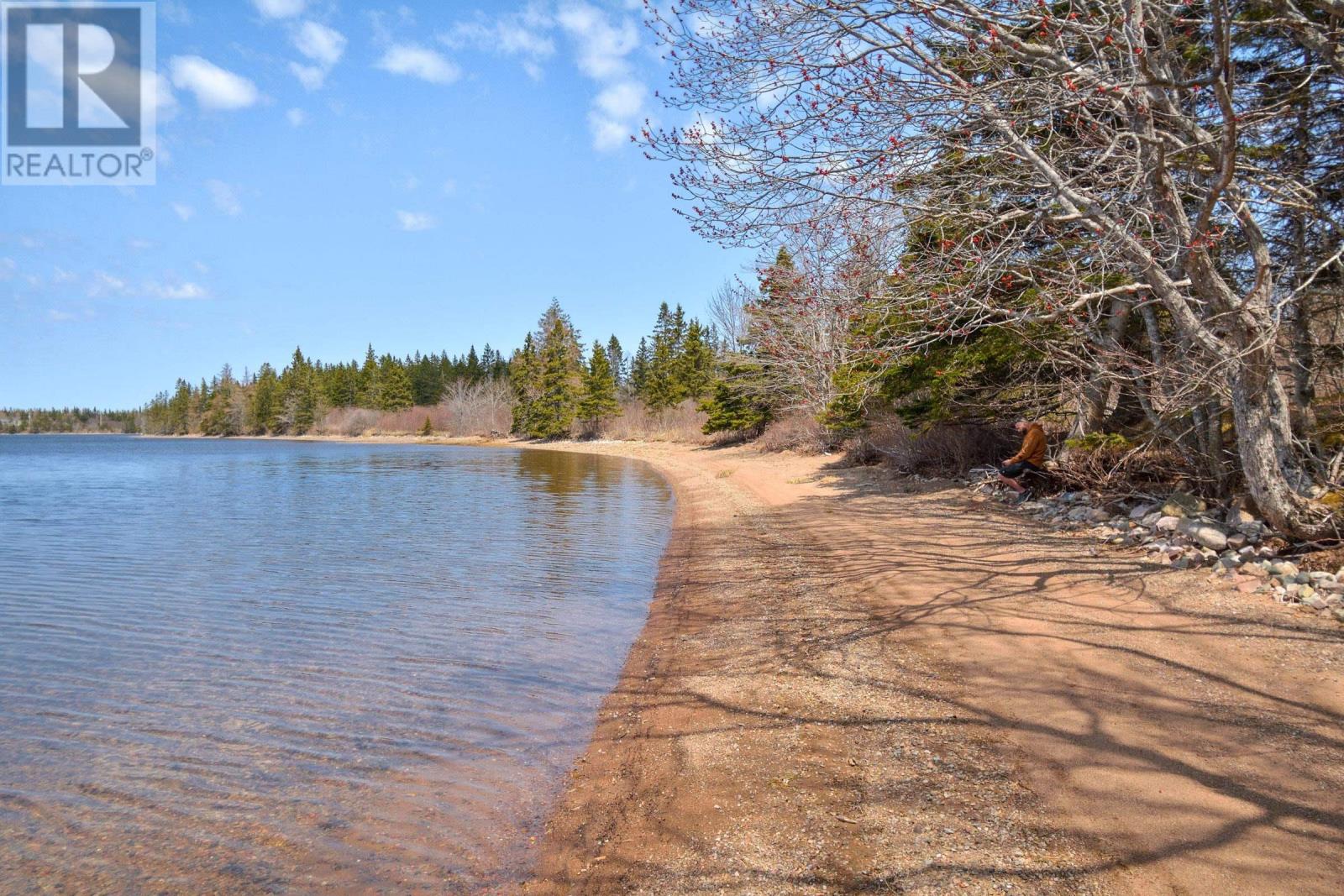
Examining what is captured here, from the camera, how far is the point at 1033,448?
36.8 feet

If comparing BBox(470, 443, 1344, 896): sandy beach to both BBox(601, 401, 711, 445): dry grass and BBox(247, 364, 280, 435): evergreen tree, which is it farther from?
BBox(247, 364, 280, 435): evergreen tree

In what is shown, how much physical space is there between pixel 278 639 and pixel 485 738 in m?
3.81

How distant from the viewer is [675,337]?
67.5 m

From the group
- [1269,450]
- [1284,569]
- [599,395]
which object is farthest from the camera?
[599,395]

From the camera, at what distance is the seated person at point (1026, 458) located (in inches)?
440

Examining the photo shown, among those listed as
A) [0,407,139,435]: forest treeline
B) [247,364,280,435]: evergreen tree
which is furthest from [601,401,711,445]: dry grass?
[0,407,139,435]: forest treeline

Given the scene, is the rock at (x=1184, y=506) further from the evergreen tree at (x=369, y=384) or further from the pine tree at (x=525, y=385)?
the evergreen tree at (x=369, y=384)

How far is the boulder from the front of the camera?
23.1ft

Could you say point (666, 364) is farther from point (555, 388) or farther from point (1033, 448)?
point (1033, 448)

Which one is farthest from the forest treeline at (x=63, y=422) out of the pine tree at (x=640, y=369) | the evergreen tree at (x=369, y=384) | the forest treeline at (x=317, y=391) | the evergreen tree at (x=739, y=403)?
the evergreen tree at (x=739, y=403)

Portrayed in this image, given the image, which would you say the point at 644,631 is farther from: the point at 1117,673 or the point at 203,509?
the point at 203,509

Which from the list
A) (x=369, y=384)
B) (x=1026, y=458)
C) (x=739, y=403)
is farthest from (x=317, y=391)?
(x=1026, y=458)

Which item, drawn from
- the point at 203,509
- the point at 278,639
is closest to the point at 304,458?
the point at 203,509

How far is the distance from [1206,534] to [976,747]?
15.5 ft
